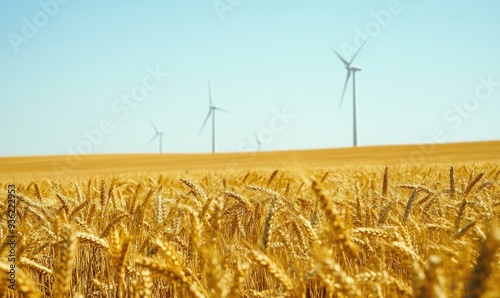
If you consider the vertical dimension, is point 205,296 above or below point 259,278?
above

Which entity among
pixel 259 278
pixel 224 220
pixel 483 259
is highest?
pixel 483 259

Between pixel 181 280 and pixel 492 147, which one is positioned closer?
pixel 181 280

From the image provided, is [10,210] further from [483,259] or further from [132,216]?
[483,259]

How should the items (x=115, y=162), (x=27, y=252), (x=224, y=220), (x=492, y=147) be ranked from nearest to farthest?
1. (x=27, y=252)
2. (x=224, y=220)
3. (x=492, y=147)
4. (x=115, y=162)

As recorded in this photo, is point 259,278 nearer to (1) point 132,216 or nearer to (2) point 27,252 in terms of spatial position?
(1) point 132,216

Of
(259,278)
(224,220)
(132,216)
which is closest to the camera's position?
(259,278)

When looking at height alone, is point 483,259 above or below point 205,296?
above

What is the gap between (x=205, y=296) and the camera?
135 centimetres

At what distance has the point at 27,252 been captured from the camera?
7.91 ft

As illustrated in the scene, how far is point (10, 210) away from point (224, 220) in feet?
5.21

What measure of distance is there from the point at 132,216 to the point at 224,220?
830 millimetres

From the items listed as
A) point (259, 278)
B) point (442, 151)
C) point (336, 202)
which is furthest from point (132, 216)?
point (442, 151)

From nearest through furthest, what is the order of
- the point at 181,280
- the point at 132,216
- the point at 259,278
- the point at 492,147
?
the point at 181,280 → the point at 259,278 → the point at 132,216 → the point at 492,147

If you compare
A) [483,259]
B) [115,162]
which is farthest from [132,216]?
[115,162]
